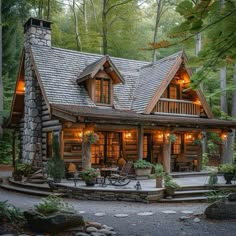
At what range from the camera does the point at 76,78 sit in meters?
17.9

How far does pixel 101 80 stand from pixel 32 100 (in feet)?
12.0

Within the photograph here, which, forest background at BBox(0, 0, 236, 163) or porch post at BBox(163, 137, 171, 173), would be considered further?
forest background at BBox(0, 0, 236, 163)

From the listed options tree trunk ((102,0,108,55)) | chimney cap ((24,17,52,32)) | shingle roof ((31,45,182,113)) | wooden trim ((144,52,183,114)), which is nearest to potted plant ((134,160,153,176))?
wooden trim ((144,52,183,114))

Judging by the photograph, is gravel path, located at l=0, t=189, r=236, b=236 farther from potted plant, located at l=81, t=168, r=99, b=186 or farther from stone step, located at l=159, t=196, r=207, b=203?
potted plant, located at l=81, t=168, r=99, b=186

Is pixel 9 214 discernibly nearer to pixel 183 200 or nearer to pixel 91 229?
pixel 91 229

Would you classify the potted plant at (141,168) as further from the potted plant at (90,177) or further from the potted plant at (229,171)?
the potted plant at (229,171)

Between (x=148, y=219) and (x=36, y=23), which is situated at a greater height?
(x=36, y=23)

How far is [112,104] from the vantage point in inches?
701

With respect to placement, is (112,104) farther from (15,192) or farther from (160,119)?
(15,192)

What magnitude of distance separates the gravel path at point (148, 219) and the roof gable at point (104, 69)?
6883mm

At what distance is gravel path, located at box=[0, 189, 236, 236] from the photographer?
7.23 meters

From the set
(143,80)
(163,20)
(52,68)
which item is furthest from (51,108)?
(163,20)

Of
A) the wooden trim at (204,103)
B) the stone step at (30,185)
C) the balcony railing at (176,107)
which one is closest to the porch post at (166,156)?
the balcony railing at (176,107)

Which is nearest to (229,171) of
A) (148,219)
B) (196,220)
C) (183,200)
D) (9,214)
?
(183,200)
